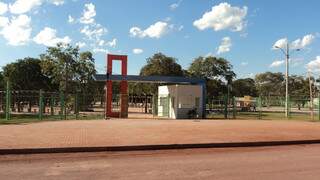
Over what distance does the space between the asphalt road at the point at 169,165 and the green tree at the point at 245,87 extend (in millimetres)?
114916

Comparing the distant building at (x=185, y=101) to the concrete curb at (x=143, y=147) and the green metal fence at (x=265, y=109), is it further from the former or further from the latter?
the concrete curb at (x=143, y=147)

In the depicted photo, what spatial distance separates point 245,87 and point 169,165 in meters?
129

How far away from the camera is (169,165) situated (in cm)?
1250

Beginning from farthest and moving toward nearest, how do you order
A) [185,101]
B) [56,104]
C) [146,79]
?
[146,79]
[185,101]
[56,104]

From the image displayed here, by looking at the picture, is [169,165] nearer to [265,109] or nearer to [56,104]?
[56,104]

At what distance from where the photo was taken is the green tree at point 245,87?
132 meters

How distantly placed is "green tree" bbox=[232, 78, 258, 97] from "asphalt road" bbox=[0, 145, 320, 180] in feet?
377

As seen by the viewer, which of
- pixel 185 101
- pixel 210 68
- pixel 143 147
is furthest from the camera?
pixel 210 68

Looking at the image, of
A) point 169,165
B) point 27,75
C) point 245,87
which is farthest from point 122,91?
point 245,87

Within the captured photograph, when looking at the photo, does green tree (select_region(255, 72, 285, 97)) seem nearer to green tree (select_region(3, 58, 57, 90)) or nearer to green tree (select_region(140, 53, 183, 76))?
green tree (select_region(140, 53, 183, 76))

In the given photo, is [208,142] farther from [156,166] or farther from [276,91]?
[276,91]

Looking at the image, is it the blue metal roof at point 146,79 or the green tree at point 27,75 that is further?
the green tree at point 27,75

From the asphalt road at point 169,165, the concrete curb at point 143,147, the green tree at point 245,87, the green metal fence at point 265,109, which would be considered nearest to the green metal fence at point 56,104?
the green metal fence at point 265,109

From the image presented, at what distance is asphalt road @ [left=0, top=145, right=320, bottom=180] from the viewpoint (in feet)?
35.6
